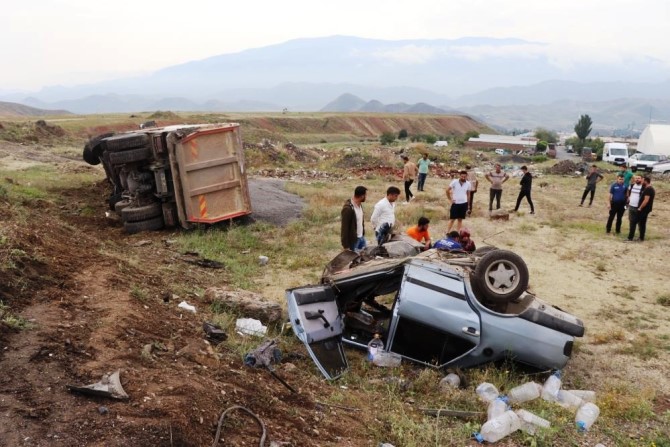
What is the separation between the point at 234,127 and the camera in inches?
394

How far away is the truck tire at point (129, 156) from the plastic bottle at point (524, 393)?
7.53m

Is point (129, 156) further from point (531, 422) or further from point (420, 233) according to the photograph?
point (531, 422)

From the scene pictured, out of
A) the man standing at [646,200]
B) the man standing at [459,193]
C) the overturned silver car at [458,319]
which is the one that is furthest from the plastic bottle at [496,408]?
the man standing at [646,200]

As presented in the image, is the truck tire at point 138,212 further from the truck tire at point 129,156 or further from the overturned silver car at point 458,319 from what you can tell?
the overturned silver car at point 458,319

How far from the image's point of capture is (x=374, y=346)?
17.4 ft

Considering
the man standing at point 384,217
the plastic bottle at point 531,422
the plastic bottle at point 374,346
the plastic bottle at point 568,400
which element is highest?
the man standing at point 384,217

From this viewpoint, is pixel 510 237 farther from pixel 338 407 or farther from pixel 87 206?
pixel 87 206

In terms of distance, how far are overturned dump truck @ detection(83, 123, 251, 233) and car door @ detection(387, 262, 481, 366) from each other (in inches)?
229

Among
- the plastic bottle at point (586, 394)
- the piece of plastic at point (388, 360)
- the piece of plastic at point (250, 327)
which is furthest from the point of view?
the piece of plastic at point (250, 327)

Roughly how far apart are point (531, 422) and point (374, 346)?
1791 millimetres

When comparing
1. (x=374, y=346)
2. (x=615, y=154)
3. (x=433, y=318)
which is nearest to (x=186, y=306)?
(x=374, y=346)

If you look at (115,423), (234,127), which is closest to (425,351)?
(115,423)

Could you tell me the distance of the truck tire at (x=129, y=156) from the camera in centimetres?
912

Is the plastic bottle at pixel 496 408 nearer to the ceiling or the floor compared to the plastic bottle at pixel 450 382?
nearer to the ceiling
